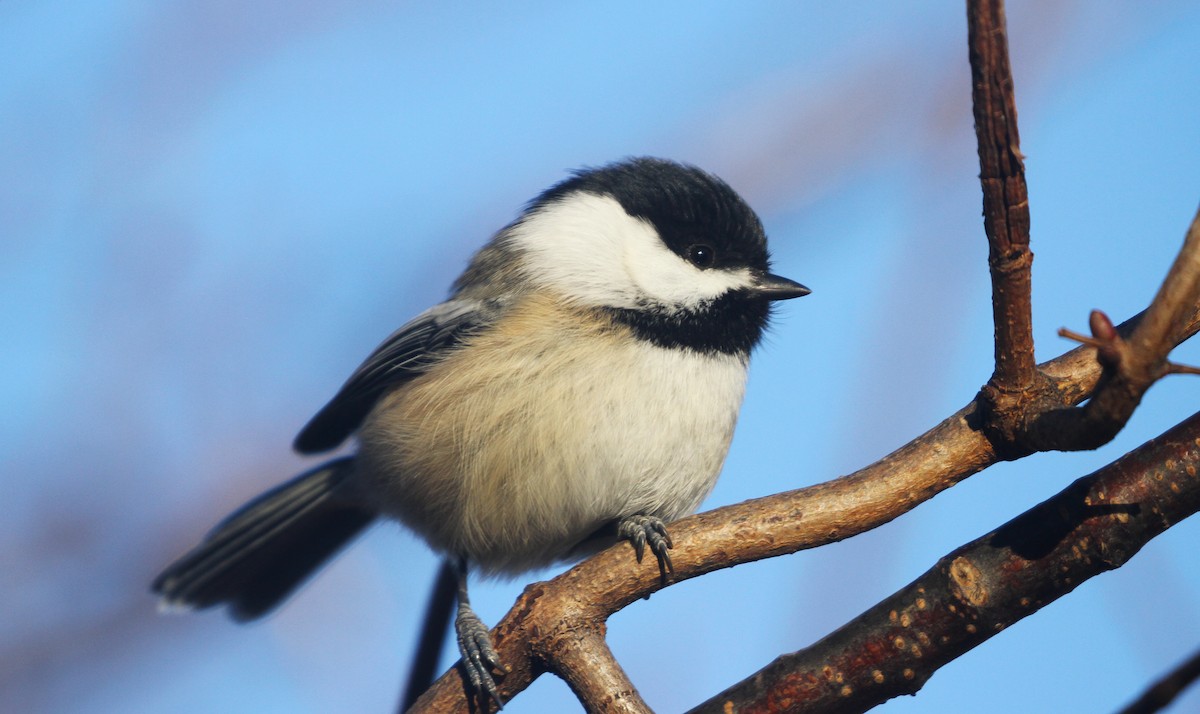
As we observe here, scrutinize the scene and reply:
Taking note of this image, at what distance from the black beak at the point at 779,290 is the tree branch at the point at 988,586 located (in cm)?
112

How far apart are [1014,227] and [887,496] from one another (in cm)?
51

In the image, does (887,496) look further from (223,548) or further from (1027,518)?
(223,548)

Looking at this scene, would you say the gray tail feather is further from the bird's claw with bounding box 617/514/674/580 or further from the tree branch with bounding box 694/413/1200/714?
the tree branch with bounding box 694/413/1200/714

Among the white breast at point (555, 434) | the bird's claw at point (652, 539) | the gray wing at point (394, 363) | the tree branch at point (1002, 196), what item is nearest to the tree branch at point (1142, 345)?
the tree branch at point (1002, 196)

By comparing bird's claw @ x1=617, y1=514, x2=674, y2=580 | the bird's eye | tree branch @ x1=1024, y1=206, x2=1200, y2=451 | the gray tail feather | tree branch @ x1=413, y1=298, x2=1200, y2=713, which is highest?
the bird's eye


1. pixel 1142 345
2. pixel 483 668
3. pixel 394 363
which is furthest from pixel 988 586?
pixel 394 363

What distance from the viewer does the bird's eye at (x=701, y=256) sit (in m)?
2.58

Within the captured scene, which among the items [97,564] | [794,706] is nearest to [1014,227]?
[794,706]

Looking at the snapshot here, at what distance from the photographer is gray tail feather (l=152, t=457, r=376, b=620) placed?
118 inches

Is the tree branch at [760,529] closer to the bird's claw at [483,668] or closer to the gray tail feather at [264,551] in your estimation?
the bird's claw at [483,668]

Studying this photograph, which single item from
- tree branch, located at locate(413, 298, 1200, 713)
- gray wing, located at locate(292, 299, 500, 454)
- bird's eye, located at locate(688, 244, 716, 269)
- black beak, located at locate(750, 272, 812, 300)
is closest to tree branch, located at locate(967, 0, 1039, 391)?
tree branch, located at locate(413, 298, 1200, 713)

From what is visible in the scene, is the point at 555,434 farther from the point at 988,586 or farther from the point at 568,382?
the point at 988,586

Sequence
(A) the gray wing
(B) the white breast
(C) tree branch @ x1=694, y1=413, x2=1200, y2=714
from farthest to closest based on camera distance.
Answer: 1. (A) the gray wing
2. (B) the white breast
3. (C) tree branch @ x1=694, y1=413, x2=1200, y2=714

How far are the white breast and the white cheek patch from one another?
11 centimetres
